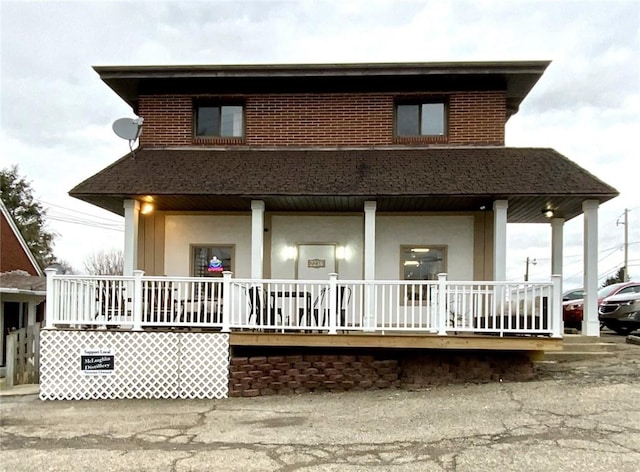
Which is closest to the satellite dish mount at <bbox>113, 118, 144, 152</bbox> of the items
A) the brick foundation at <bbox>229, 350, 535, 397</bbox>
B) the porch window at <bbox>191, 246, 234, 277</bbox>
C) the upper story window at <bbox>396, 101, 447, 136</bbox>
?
the porch window at <bbox>191, 246, 234, 277</bbox>

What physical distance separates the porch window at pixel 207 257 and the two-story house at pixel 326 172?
3 centimetres

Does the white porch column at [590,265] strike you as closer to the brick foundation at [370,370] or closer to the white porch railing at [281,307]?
the white porch railing at [281,307]

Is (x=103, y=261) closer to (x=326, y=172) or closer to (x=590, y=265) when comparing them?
(x=326, y=172)

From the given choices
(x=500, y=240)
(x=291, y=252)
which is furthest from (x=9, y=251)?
(x=500, y=240)

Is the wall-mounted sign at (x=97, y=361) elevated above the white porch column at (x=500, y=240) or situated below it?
below

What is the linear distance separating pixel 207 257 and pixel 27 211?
29.1 meters

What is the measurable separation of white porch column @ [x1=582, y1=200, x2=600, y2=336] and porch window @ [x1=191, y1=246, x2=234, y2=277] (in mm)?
7214

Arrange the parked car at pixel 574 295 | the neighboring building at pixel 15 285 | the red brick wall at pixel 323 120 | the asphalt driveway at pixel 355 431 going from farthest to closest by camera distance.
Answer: the parked car at pixel 574 295, the neighboring building at pixel 15 285, the red brick wall at pixel 323 120, the asphalt driveway at pixel 355 431

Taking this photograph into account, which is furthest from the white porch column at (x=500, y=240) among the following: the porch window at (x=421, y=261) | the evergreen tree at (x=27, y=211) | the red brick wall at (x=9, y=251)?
the evergreen tree at (x=27, y=211)

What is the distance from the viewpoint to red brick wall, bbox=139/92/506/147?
11.8 metres

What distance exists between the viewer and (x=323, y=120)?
12016 mm

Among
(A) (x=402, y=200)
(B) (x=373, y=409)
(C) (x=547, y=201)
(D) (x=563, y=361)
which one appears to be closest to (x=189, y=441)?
(B) (x=373, y=409)

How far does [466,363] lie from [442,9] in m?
7.68

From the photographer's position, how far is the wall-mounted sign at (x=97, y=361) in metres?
8.82
